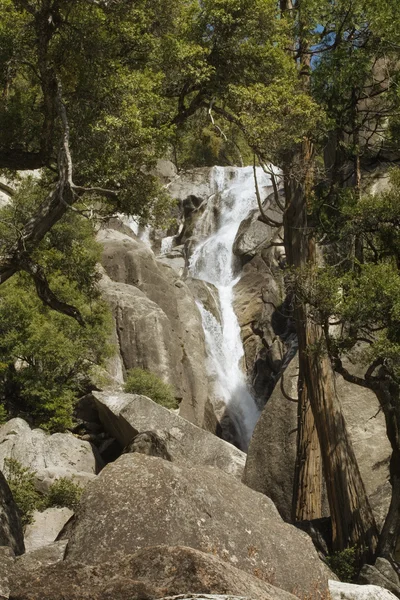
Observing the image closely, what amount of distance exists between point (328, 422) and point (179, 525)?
7330mm

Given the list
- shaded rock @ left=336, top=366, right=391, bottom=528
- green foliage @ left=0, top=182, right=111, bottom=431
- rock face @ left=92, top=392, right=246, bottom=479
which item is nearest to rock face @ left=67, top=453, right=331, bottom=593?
shaded rock @ left=336, top=366, right=391, bottom=528

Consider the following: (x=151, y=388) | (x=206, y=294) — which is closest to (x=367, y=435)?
(x=151, y=388)

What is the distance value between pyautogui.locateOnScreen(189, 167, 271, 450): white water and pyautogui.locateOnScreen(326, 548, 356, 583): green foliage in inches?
704

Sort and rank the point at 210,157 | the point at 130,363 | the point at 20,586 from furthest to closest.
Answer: the point at 210,157 → the point at 130,363 → the point at 20,586

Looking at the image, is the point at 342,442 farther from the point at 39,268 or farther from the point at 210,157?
the point at 210,157

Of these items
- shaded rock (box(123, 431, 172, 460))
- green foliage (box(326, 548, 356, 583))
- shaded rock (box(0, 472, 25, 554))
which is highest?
shaded rock (box(123, 431, 172, 460))

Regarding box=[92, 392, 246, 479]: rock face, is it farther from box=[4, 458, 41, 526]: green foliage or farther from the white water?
the white water

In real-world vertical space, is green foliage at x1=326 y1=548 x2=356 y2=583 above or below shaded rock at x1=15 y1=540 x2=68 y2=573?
below

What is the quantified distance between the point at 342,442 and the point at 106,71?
7.89 meters

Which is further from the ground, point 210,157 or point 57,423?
point 210,157

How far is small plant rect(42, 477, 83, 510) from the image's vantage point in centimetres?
1911

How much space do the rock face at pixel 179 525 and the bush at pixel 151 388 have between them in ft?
63.0

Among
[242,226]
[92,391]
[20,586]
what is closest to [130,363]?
[92,391]

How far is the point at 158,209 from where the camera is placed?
13.5 meters
